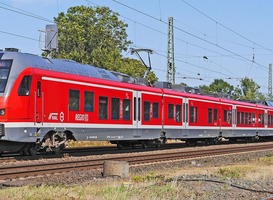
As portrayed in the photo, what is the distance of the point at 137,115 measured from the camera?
2322 centimetres

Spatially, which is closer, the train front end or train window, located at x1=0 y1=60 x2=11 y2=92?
the train front end

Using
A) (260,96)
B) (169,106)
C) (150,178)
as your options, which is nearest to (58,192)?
(150,178)

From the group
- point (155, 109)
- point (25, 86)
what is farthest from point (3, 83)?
point (155, 109)

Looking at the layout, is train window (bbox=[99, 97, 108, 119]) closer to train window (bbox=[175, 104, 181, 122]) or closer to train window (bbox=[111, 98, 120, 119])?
train window (bbox=[111, 98, 120, 119])

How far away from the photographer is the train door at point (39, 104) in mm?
17047

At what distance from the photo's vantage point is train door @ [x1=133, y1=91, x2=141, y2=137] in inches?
908

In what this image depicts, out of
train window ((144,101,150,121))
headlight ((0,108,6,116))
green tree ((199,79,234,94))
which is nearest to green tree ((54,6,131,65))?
train window ((144,101,150,121))

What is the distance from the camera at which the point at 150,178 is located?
1283cm

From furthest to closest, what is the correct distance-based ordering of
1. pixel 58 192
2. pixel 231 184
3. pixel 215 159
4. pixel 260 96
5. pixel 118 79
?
1. pixel 260 96
2. pixel 118 79
3. pixel 215 159
4. pixel 231 184
5. pixel 58 192

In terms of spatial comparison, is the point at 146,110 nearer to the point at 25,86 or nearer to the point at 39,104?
the point at 39,104

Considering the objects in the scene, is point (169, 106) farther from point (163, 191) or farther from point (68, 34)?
point (68, 34)

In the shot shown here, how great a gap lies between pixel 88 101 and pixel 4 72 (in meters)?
3.97

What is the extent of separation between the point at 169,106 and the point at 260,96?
7408 cm

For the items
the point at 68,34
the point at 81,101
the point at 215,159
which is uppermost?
the point at 68,34
